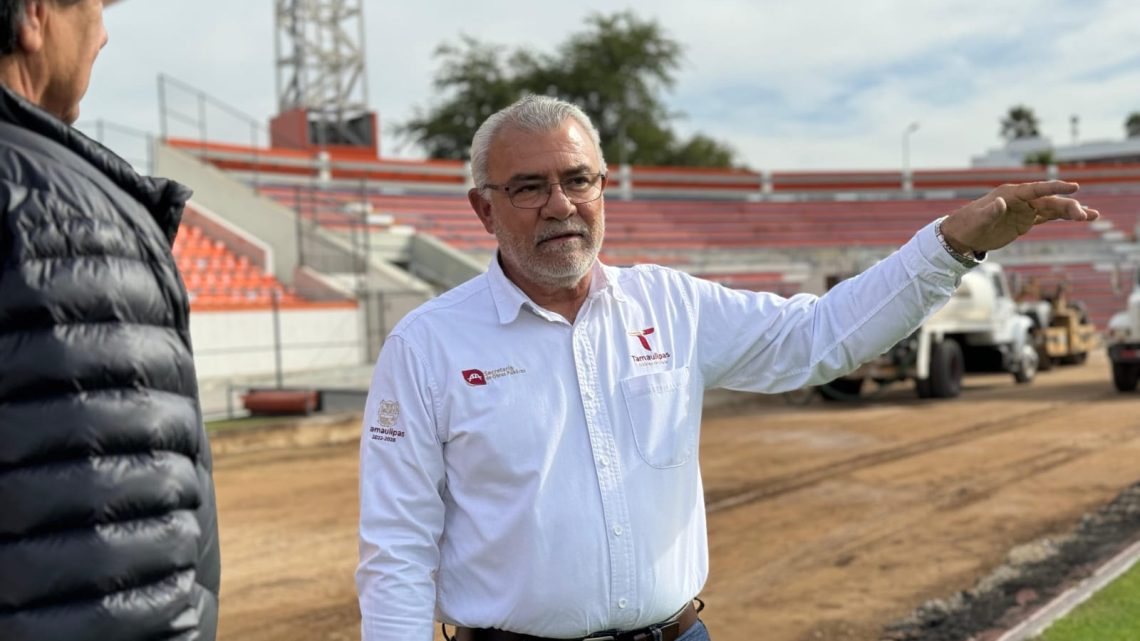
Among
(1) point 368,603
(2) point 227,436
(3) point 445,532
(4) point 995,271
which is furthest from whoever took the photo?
(4) point 995,271

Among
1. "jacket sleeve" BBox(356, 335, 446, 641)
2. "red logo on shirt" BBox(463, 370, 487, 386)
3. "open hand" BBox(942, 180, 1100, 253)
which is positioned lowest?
"jacket sleeve" BBox(356, 335, 446, 641)

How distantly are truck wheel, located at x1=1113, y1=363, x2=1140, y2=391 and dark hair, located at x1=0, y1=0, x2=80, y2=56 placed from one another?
60.6 ft

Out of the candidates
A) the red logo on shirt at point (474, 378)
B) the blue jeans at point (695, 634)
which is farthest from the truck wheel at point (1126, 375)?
the red logo on shirt at point (474, 378)

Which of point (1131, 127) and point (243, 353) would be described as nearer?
point (243, 353)

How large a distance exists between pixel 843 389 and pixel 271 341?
10.3 metres

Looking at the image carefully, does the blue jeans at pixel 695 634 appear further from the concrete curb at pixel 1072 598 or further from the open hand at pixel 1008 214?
the concrete curb at pixel 1072 598

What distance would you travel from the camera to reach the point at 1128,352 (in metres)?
17.1

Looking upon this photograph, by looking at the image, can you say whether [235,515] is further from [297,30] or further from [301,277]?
[297,30]

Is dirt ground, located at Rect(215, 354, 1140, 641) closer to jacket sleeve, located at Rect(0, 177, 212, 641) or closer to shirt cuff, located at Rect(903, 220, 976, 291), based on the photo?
shirt cuff, located at Rect(903, 220, 976, 291)

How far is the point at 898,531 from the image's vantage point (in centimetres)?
817

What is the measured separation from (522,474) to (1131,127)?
111 metres

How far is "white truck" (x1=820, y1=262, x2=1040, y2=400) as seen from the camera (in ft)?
57.1

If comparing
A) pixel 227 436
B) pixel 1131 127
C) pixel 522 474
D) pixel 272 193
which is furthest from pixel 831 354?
pixel 1131 127

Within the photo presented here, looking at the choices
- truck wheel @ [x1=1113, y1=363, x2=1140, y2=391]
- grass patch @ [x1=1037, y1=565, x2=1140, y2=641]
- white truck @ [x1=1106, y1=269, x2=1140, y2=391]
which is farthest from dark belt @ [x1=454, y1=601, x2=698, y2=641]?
truck wheel @ [x1=1113, y1=363, x2=1140, y2=391]
